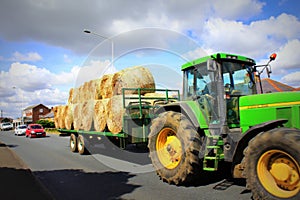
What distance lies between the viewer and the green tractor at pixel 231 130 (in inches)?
156

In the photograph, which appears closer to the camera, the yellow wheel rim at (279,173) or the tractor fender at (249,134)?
the yellow wheel rim at (279,173)

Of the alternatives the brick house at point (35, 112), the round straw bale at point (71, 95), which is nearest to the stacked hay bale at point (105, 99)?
the round straw bale at point (71, 95)

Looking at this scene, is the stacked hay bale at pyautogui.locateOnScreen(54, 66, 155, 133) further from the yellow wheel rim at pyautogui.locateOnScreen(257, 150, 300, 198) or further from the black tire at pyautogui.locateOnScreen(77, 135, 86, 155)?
the yellow wheel rim at pyautogui.locateOnScreen(257, 150, 300, 198)

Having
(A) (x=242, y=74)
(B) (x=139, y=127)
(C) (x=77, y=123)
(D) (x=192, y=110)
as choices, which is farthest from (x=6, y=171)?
(A) (x=242, y=74)

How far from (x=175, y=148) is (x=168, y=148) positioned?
0.21m

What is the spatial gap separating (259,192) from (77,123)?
26.5ft

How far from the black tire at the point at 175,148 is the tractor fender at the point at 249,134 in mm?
956

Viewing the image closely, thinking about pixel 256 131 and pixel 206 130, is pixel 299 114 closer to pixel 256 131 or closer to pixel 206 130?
pixel 256 131

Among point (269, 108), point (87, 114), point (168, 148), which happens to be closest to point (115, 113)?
point (87, 114)

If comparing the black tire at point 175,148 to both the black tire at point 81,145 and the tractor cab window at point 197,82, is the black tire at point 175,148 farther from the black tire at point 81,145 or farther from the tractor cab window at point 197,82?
the black tire at point 81,145

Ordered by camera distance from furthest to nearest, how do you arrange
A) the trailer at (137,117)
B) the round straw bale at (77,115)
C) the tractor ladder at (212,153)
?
the round straw bale at (77,115), the trailer at (137,117), the tractor ladder at (212,153)

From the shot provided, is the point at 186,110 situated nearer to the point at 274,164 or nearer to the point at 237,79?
the point at 237,79

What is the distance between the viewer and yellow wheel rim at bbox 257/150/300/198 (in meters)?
3.80

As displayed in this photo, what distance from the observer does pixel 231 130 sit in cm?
514
